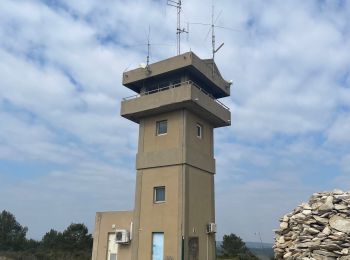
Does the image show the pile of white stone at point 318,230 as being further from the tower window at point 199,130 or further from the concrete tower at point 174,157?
the tower window at point 199,130

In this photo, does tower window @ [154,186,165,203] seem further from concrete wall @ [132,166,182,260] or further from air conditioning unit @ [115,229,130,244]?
air conditioning unit @ [115,229,130,244]

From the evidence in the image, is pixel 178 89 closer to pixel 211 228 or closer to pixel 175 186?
pixel 175 186

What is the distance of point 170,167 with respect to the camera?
2020 centimetres

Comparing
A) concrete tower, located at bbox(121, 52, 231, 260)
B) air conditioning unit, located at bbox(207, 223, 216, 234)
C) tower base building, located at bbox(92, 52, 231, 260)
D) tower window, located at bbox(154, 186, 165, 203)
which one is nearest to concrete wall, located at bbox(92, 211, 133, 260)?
tower base building, located at bbox(92, 52, 231, 260)

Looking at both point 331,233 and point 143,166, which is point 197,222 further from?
point 331,233

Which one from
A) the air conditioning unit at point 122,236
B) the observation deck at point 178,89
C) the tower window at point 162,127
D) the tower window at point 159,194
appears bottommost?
the air conditioning unit at point 122,236

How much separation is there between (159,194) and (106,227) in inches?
183

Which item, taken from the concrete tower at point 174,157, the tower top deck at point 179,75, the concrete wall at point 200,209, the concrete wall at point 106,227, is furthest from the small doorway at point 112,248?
the tower top deck at point 179,75

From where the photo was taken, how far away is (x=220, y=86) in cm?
2339

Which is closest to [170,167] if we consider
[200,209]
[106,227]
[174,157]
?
[174,157]

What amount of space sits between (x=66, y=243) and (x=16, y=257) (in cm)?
594

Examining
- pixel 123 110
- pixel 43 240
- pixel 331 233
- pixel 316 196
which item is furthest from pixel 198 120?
pixel 43 240

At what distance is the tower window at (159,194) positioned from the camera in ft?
66.4

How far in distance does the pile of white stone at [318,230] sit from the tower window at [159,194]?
6.33 metres
